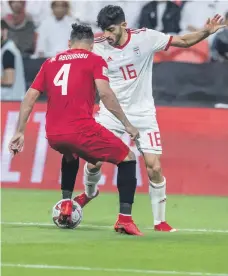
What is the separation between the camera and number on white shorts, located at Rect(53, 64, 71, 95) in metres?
10.0


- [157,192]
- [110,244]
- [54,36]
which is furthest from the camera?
[54,36]

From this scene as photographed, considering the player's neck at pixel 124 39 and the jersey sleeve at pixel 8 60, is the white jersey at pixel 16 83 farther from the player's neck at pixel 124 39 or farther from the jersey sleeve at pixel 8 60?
the player's neck at pixel 124 39

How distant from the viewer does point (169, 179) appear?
15.2 m

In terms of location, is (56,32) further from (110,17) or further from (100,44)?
(110,17)

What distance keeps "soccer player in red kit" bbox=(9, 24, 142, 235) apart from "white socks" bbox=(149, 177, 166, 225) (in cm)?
57

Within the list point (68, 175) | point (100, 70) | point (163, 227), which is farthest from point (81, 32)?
point (163, 227)

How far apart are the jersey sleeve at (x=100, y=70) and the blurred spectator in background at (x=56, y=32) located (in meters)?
6.86

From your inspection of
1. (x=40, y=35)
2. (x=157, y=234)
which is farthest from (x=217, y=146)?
(x=157, y=234)

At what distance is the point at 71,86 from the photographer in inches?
395

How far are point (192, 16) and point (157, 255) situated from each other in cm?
845

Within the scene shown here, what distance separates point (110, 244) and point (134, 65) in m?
2.56

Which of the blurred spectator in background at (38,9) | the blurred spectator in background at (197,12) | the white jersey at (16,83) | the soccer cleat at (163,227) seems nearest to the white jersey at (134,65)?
the soccer cleat at (163,227)

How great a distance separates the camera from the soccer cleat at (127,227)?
32.9 ft

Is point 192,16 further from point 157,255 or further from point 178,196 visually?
point 157,255
